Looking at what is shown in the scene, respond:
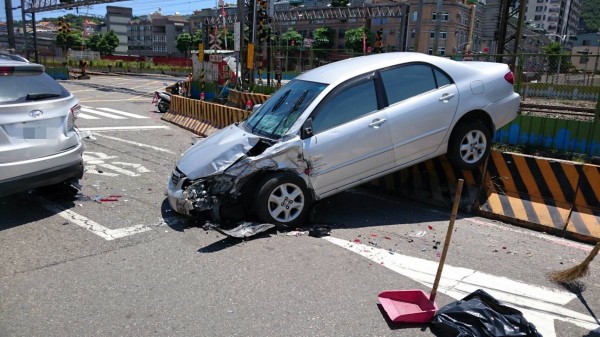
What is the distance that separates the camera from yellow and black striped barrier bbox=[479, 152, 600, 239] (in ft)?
17.4

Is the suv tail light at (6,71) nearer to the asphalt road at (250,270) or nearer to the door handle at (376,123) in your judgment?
the asphalt road at (250,270)

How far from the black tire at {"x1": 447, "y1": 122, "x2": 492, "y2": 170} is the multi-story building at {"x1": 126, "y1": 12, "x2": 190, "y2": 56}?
128 m

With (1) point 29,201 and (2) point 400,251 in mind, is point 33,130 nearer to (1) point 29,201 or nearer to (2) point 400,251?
(1) point 29,201

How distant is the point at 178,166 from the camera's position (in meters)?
5.62

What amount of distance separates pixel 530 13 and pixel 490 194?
16105cm

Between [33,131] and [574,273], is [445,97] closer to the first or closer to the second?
[574,273]

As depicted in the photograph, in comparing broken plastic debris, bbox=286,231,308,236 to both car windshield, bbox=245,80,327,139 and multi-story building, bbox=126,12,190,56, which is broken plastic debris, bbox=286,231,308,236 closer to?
car windshield, bbox=245,80,327,139

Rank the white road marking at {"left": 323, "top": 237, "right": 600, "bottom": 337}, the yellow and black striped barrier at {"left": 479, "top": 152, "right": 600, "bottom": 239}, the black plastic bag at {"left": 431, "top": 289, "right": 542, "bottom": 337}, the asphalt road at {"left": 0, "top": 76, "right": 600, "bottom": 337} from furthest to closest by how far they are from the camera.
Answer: the yellow and black striped barrier at {"left": 479, "top": 152, "right": 600, "bottom": 239}
the white road marking at {"left": 323, "top": 237, "right": 600, "bottom": 337}
the asphalt road at {"left": 0, "top": 76, "right": 600, "bottom": 337}
the black plastic bag at {"left": 431, "top": 289, "right": 542, "bottom": 337}

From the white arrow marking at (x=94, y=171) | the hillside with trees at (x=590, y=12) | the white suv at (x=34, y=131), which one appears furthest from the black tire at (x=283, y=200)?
the hillside with trees at (x=590, y=12)

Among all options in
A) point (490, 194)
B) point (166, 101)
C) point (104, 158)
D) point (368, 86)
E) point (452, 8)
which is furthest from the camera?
point (452, 8)

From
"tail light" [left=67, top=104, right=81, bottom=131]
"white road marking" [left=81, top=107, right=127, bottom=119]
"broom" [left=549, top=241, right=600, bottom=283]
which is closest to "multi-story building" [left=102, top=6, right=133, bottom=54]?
"white road marking" [left=81, top=107, right=127, bottom=119]

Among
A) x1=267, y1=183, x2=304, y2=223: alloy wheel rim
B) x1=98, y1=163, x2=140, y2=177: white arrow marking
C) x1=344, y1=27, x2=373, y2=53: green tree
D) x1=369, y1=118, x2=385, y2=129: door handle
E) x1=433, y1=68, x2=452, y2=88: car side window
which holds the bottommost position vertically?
x1=98, y1=163, x2=140, y2=177: white arrow marking

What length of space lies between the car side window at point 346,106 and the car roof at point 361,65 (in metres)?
0.19

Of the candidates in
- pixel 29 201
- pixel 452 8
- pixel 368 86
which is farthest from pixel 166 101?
pixel 452 8
